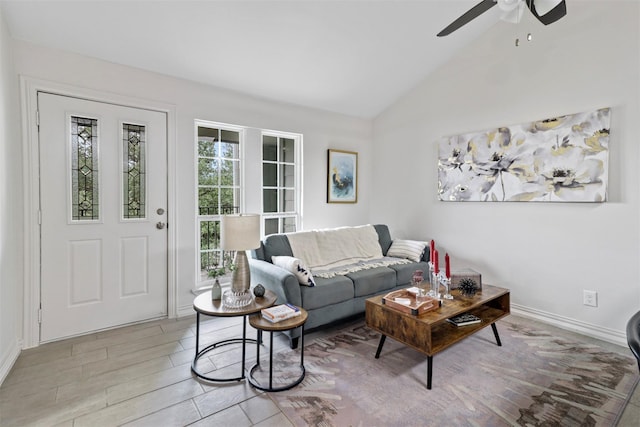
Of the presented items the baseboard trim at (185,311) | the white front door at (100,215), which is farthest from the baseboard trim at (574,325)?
the white front door at (100,215)

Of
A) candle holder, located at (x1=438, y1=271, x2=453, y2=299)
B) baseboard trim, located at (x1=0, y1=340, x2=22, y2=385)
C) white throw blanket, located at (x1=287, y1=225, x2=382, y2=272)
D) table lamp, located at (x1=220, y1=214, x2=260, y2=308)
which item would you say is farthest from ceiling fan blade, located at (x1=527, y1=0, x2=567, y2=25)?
baseboard trim, located at (x1=0, y1=340, x2=22, y2=385)

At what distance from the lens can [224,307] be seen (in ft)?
6.84

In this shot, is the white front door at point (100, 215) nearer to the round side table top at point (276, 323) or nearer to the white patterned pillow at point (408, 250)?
the round side table top at point (276, 323)

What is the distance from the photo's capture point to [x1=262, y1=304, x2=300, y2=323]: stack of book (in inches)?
79.7

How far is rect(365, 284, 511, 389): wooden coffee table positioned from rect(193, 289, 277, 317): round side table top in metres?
0.79

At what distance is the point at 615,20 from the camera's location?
8.73ft

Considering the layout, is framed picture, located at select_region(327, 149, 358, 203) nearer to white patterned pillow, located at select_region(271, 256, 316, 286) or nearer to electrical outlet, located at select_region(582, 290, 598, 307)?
white patterned pillow, located at select_region(271, 256, 316, 286)

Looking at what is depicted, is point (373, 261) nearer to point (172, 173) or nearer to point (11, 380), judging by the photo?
point (172, 173)

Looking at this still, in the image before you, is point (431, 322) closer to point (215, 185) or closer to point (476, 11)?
point (476, 11)

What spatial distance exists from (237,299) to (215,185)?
5.69 ft

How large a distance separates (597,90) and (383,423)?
3.27m

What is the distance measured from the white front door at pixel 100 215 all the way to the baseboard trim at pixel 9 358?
0.63ft

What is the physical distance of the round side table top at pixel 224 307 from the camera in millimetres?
2003

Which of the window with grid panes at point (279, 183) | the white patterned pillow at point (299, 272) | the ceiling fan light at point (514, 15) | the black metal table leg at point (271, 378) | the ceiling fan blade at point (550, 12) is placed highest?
the ceiling fan light at point (514, 15)
